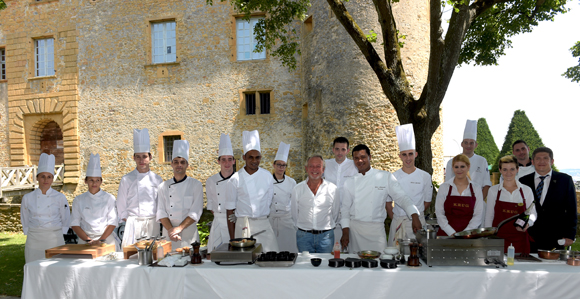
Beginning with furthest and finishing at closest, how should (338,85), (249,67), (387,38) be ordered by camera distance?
1. (249,67)
2. (338,85)
3. (387,38)

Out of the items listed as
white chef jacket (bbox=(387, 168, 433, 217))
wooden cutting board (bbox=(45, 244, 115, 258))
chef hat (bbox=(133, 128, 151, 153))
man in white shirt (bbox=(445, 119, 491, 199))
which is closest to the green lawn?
wooden cutting board (bbox=(45, 244, 115, 258))

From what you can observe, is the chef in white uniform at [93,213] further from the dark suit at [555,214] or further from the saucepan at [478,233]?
the dark suit at [555,214]

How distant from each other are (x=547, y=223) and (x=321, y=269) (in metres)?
2.55

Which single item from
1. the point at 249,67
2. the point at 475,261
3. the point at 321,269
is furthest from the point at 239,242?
the point at 249,67

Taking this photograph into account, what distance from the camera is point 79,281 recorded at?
3.25 metres

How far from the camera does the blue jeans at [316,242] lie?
13.3 feet

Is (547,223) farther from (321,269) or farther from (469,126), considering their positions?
(321,269)

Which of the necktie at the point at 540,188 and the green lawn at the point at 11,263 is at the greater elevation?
the necktie at the point at 540,188

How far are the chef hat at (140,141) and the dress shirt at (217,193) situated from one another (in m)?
0.94

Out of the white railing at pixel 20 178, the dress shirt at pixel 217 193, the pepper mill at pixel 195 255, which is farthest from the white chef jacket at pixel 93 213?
the white railing at pixel 20 178

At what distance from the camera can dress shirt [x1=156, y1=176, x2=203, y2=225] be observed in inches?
171

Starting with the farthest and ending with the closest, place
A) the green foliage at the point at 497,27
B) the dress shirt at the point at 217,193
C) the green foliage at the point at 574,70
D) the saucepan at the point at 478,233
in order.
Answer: the green foliage at the point at 574,70
the green foliage at the point at 497,27
the dress shirt at the point at 217,193
the saucepan at the point at 478,233

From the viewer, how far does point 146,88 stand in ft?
48.3

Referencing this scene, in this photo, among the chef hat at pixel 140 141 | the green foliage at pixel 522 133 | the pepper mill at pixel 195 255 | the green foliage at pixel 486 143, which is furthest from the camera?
the green foliage at pixel 486 143
